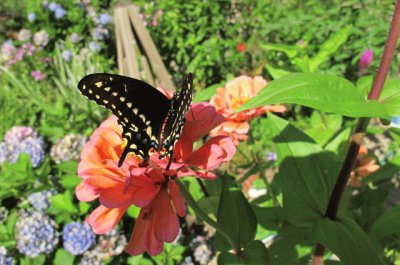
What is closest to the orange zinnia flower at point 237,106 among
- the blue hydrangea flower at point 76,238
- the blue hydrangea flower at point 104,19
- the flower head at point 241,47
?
the blue hydrangea flower at point 76,238

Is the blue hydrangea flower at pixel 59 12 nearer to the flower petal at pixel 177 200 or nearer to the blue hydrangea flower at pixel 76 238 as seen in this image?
the blue hydrangea flower at pixel 76 238

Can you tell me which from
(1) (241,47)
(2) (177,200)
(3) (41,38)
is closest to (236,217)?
(2) (177,200)

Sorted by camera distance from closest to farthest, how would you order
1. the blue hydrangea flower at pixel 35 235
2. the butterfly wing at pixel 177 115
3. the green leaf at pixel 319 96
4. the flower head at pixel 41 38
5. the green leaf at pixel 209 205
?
the green leaf at pixel 319 96 → the butterfly wing at pixel 177 115 → the green leaf at pixel 209 205 → the blue hydrangea flower at pixel 35 235 → the flower head at pixel 41 38

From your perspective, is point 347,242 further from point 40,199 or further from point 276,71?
point 40,199

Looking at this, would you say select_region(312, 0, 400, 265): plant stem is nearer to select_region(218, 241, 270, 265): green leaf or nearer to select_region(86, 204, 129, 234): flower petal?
select_region(218, 241, 270, 265): green leaf

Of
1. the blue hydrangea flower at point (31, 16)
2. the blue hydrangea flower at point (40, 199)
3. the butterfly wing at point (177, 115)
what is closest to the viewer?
the butterfly wing at point (177, 115)

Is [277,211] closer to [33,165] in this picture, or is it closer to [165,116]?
[165,116]

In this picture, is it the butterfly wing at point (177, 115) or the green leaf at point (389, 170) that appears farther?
the green leaf at point (389, 170)
